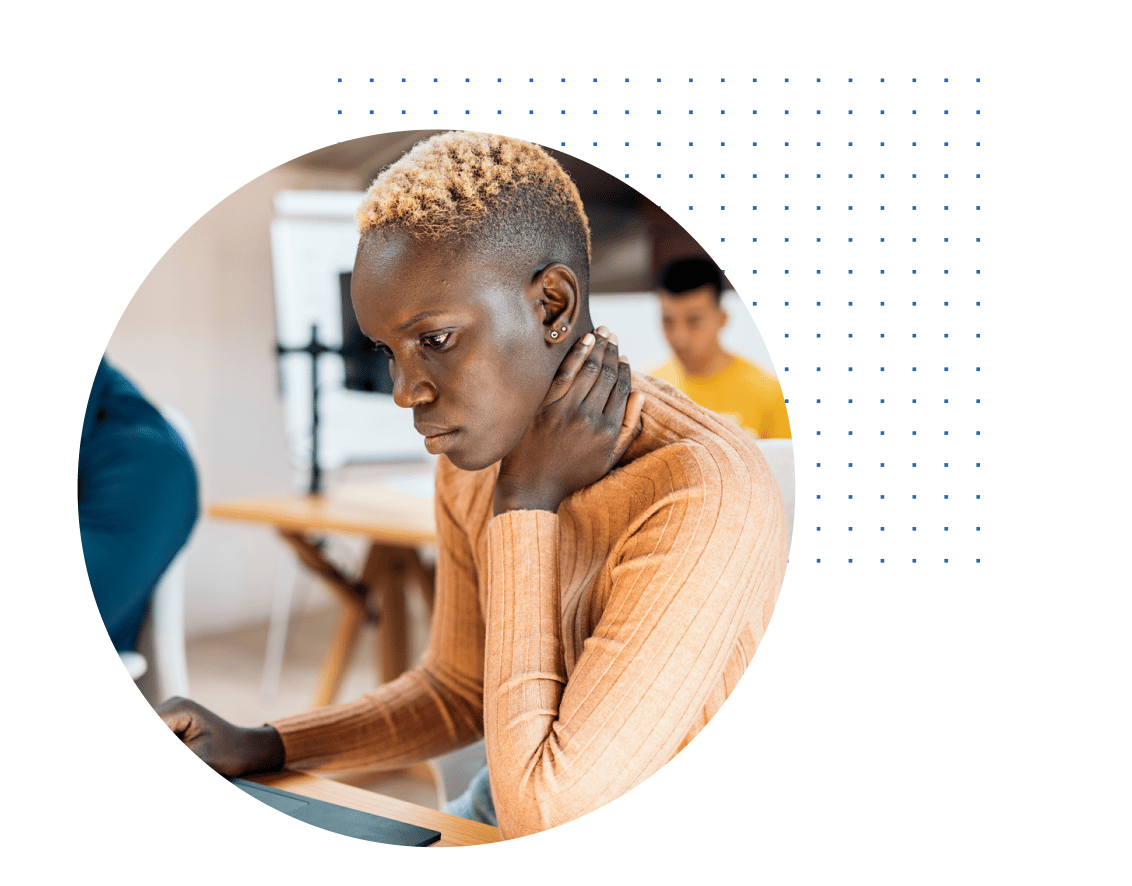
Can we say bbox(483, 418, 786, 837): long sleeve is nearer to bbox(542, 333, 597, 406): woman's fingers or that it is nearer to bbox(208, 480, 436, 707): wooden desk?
bbox(542, 333, 597, 406): woman's fingers

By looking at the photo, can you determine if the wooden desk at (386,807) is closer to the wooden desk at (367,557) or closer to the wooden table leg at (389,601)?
the wooden desk at (367,557)

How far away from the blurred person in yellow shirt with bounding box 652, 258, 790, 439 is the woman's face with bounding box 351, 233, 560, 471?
156 mm

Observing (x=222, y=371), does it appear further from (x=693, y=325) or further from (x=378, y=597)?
(x=693, y=325)

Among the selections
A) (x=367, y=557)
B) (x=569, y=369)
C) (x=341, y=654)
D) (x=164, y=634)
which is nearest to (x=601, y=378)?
(x=569, y=369)

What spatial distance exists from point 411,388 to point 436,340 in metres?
0.03

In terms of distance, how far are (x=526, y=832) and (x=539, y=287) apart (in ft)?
1.19

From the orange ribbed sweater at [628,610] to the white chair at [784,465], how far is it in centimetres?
4

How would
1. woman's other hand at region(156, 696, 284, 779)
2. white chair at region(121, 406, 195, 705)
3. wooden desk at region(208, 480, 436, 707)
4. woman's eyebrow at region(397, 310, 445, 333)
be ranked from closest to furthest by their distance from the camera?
woman's eyebrow at region(397, 310, 445, 333) → woman's other hand at region(156, 696, 284, 779) → white chair at region(121, 406, 195, 705) → wooden desk at region(208, 480, 436, 707)

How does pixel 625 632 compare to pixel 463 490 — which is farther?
pixel 463 490

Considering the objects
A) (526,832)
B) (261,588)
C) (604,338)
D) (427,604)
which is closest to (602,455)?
(604,338)

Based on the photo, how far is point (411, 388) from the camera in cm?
52

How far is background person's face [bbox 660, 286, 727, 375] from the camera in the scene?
0.65 metres

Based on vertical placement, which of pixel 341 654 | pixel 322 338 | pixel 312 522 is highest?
pixel 322 338

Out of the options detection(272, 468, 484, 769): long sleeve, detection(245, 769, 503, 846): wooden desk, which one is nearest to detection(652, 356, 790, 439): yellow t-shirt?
detection(272, 468, 484, 769): long sleeve
